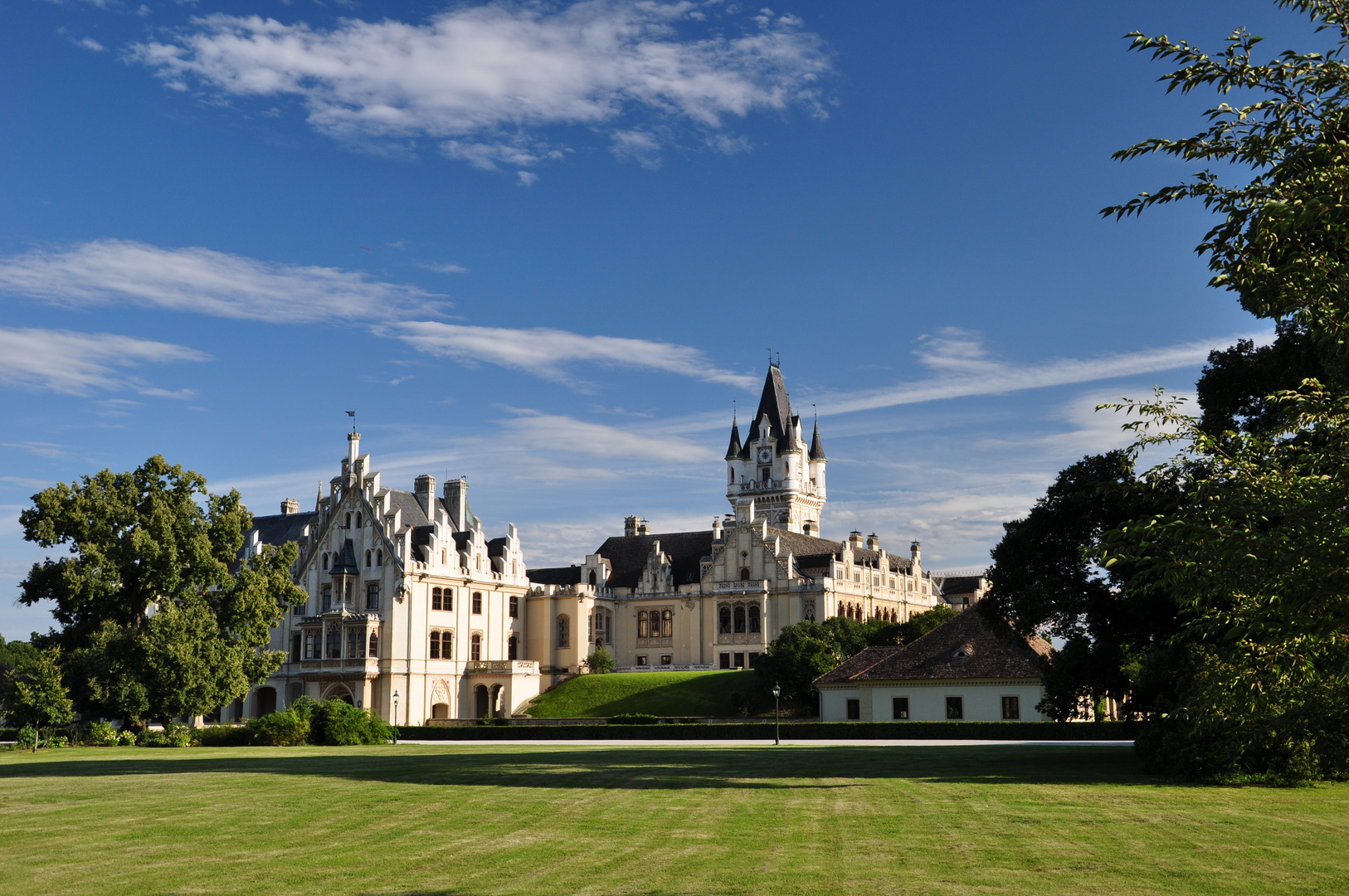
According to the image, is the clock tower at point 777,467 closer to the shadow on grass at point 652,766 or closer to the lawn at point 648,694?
the lawn at point 648,694

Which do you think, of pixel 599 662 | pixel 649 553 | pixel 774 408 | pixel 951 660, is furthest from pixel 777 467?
pixel 951 660

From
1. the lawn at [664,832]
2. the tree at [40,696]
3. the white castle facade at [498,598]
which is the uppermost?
the white castle facade at [498,598]

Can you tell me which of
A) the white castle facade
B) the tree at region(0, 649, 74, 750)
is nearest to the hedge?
the white castle facade

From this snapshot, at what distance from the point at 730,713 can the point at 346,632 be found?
29663 millimetres

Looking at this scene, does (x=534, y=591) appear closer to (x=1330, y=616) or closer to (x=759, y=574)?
(x=759, y=574)

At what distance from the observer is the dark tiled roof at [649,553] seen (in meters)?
108

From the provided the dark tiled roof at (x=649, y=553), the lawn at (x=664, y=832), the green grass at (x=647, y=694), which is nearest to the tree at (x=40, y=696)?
the lawn at (x=664, y=832)

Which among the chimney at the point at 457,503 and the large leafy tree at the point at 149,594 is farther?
the chimney at the point at 457,503

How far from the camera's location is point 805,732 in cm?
6022

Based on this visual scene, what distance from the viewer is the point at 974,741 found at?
54844mm

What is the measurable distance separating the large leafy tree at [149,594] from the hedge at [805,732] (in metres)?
15.1

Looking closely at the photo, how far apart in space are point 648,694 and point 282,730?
3819 centimetres

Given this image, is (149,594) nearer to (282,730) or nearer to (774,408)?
(282,730)

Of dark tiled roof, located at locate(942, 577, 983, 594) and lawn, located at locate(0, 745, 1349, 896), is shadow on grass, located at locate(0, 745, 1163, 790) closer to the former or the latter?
lawn, located at locate(0, 745, 1349, 896)
